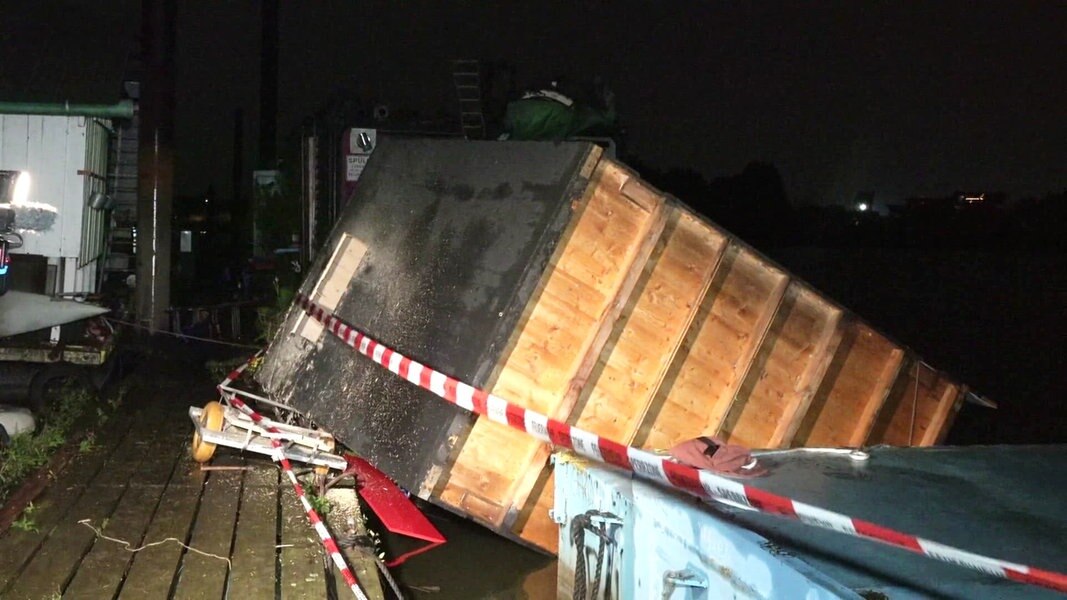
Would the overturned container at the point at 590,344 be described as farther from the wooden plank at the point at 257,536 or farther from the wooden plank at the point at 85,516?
the wooden plank at the point at 85,516

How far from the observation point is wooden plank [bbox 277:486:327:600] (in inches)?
167

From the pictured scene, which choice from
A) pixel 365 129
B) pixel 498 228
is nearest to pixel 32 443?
pixel 498 228

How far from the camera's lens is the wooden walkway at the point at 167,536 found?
422 centimetres

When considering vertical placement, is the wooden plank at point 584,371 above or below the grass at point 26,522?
above

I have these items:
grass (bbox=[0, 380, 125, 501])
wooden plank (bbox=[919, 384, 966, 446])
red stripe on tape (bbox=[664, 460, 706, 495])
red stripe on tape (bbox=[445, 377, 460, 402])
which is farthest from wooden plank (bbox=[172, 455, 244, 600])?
wooden plank (bbox=[919, 384, 966, 446])

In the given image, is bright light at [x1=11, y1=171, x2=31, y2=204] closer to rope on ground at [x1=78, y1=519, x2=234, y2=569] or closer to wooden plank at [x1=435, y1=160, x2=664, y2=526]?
rope on ground at [x1=78, y1=519, x2=234, y2=569]

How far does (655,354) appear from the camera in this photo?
4918 mm

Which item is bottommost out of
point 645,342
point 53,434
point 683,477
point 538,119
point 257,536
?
point 53,434

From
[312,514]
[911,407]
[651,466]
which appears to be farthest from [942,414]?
[312,514]

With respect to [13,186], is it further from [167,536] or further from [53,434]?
[167,536]

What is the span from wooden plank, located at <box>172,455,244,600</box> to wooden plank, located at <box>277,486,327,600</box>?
295 mm

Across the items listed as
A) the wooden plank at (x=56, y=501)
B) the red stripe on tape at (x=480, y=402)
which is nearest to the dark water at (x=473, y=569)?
the red stripe on tape at (x=480, y=402)

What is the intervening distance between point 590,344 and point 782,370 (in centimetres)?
132

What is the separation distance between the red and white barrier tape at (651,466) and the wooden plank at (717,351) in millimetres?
886
